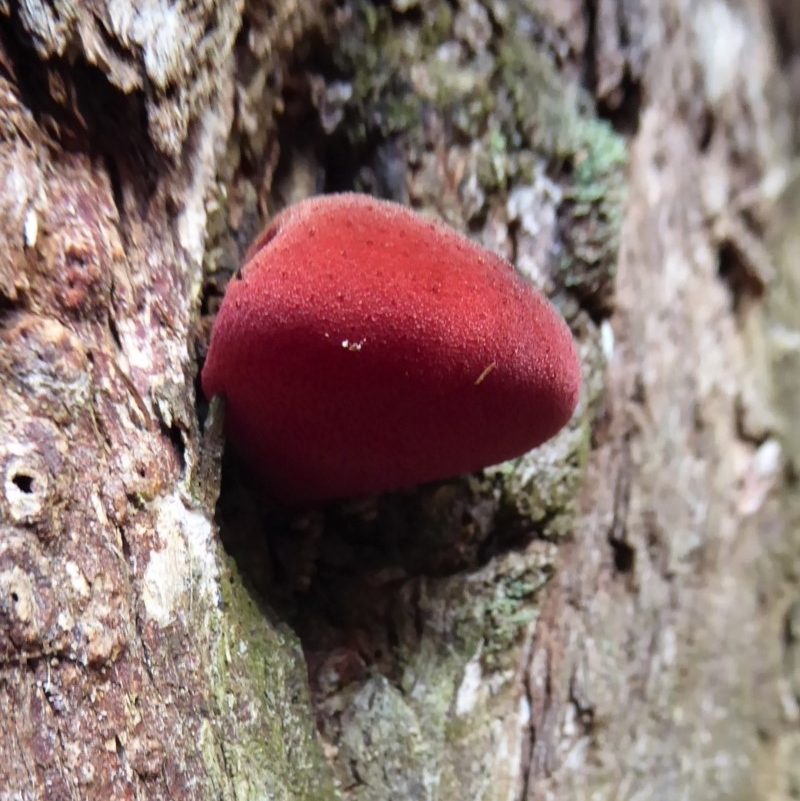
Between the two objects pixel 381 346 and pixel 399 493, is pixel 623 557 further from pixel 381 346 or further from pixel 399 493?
pixel 381 346

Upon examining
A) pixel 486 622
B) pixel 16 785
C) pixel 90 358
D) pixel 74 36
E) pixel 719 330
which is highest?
pixel 719 330

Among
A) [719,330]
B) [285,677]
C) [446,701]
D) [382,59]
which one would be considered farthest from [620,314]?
[285,677]

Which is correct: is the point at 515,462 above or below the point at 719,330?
below

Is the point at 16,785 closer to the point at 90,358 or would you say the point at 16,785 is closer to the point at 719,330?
the point at 90,358

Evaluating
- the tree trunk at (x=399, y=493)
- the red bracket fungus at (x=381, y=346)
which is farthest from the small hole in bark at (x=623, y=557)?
the red bracket fungus at (x=381, y=346)

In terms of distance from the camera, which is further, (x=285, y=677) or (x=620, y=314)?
(x=620, y=314)

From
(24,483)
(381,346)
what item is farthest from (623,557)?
(24,483)

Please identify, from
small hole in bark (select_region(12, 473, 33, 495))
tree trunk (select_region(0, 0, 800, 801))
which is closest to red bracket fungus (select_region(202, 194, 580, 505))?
tree trunk (select_region(0, 0, 800, 801))

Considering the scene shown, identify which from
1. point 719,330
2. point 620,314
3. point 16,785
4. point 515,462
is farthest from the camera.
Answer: point 719,330
